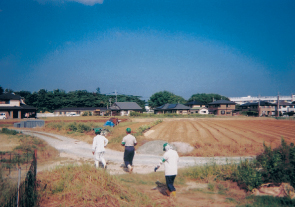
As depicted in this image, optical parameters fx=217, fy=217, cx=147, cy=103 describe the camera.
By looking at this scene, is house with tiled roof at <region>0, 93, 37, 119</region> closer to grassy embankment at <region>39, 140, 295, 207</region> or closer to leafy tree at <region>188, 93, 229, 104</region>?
grassy embankment at <region>39, 140, 295, 207</region>

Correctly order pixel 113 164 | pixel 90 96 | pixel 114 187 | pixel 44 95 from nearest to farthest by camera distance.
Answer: pixel 114 187, pixel 113 164, pixel 44 95, pixel 90 96

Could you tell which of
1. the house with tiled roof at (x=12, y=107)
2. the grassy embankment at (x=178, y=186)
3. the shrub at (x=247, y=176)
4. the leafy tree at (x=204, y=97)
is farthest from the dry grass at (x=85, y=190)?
the leafy tree at (x=204, y=97)

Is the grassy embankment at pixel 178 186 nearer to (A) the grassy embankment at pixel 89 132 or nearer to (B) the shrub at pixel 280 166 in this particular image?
(B) the shrub at pixel 280 166

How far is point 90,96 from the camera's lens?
8331 centimetres

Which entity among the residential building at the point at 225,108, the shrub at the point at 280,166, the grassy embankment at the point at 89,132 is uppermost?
the residential building at the point at 225,108

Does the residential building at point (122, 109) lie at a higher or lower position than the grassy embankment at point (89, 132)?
higher

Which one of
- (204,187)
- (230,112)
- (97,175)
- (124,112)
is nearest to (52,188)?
(97,175)

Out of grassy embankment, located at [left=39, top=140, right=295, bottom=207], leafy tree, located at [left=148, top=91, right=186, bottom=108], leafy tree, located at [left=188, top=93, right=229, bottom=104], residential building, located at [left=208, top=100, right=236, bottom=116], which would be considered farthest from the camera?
leafy tree, located at [left=188, top=93, right=229, bottom=104]

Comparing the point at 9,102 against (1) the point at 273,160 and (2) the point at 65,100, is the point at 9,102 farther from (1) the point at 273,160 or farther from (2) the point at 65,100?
→ (1) the point at 273,160

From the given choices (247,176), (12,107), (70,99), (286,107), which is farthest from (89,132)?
(286,107)

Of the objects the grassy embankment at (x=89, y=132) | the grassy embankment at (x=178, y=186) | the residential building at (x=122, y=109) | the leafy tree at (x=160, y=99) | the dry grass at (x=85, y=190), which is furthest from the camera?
the leafy tree at (x=160, y=99)

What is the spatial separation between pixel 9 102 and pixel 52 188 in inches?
2017

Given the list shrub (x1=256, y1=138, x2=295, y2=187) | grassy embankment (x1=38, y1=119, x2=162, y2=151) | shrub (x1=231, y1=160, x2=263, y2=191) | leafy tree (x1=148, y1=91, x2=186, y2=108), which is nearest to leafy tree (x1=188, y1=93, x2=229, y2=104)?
leafy tree (x1=148, y1=91, x2=186, y2=108)

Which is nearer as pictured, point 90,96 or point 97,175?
point 97,175
